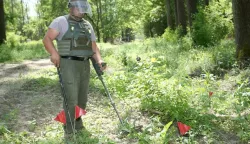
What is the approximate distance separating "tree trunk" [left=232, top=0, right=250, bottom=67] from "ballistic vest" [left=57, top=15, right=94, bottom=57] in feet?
17.9

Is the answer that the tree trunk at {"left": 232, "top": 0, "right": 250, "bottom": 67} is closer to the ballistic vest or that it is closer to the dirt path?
the dirt path

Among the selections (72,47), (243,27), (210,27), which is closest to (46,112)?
(72,47)

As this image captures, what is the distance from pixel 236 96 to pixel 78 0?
10.5ft

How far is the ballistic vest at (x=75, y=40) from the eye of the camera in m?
4.61

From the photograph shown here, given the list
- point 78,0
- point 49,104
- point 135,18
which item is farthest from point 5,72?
point 135,18

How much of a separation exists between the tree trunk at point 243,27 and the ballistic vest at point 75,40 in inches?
215

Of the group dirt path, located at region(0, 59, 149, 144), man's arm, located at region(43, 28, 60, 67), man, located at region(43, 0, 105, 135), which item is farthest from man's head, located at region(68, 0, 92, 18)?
dirt path, located at region(0, 59, 149, 144)

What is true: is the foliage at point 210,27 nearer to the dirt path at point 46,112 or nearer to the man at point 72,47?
the dirt path at point 46,112

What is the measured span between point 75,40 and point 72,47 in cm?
12

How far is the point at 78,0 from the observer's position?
181 inches

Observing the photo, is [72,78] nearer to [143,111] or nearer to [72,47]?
[72,47]

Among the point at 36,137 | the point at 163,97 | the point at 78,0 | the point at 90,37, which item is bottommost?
the point at 36,137

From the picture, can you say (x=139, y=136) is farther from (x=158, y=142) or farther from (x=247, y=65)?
(x=247, y=65)

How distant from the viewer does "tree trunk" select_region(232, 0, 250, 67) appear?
867 cm
